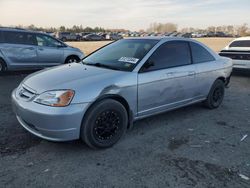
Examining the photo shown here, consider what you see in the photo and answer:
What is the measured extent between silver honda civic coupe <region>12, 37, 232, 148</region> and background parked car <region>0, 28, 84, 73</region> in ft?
16.7

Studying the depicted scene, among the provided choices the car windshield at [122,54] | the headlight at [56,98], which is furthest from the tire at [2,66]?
the headlight at [56,98]

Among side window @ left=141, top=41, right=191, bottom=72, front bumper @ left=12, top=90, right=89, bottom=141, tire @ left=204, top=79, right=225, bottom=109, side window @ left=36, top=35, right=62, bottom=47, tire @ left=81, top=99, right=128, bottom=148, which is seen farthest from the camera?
side window @ left=36, top=35, right=62, bottom=47

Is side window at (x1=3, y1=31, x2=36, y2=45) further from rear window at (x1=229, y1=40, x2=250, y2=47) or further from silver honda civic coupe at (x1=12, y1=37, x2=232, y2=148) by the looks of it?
rear window at (x1=229, y1=40, x2=250, y2=47)

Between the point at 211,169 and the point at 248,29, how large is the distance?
→ 72.4m

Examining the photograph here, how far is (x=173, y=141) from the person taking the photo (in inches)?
160

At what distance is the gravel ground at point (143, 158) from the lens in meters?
2.98

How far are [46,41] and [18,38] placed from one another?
39.4 inches

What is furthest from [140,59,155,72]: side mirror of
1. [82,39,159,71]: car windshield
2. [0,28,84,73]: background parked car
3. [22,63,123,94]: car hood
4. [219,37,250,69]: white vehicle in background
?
[0,28,84,73]: background parked car

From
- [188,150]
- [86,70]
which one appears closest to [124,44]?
[86,70]

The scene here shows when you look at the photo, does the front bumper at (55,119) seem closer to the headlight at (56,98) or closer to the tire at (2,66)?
the headlight at (56,98)

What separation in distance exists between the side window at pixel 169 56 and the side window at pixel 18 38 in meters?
6.27

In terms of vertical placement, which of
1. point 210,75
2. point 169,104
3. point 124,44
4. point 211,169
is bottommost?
point 211,169

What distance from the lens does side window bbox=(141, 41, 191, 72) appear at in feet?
13.9

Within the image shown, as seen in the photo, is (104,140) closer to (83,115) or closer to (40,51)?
(83,115)
